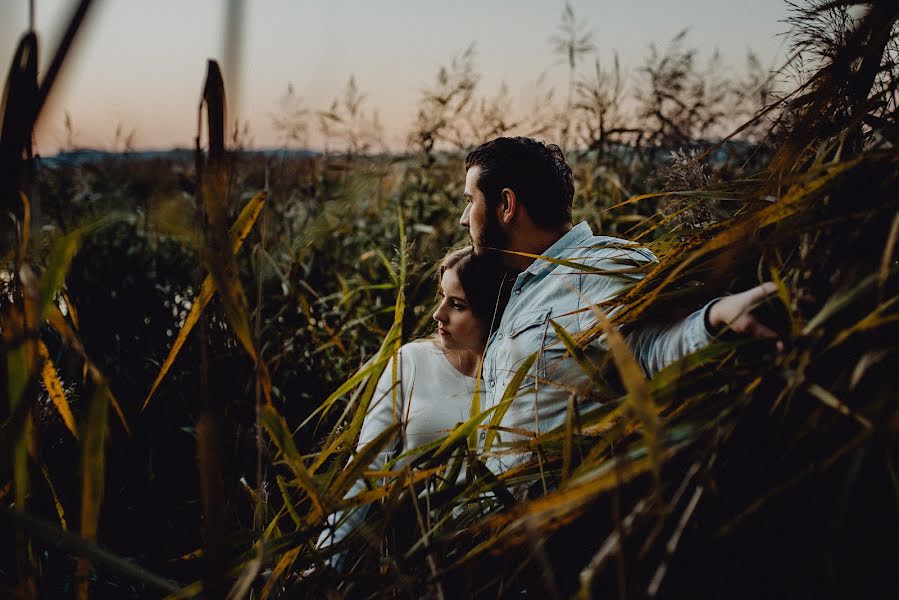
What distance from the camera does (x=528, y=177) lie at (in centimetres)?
236

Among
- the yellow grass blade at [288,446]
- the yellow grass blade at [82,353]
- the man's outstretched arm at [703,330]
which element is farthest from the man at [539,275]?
the yellow grass blade at [82,353]

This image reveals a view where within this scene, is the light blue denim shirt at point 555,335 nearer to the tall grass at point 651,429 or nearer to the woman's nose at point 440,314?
the tall grass at point 651,429

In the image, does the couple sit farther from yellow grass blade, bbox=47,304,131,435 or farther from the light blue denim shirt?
yellow grass blade, bbox=47,304,131,435

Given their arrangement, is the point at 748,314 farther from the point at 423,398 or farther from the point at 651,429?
the point at 423,398

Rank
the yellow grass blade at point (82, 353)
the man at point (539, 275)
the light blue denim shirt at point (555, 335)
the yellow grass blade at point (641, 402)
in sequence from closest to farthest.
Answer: the yellow grass blade at point (641, 402)
the yellow grass blade at point (82, 353)
the light blue denim shirt at point (555, 335)
the man at point (539, 275)

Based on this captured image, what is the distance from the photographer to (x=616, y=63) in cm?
306

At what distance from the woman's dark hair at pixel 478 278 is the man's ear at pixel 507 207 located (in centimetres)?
18

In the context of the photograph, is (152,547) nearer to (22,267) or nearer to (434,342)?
(434,342)

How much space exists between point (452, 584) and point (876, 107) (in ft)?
2.83

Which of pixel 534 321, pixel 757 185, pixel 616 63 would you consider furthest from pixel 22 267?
pixel 616 63

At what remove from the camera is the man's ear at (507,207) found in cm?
229

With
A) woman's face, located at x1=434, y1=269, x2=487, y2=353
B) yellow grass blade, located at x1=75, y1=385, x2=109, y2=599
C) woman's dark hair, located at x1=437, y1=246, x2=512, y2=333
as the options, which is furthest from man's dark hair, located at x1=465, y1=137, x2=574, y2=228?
yellow grass blade, located at x1=75, y1=385, x2=109, y2=599

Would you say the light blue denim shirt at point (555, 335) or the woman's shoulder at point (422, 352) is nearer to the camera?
the light blue denim shirt at point (555, 335)

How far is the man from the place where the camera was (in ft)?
4.28
